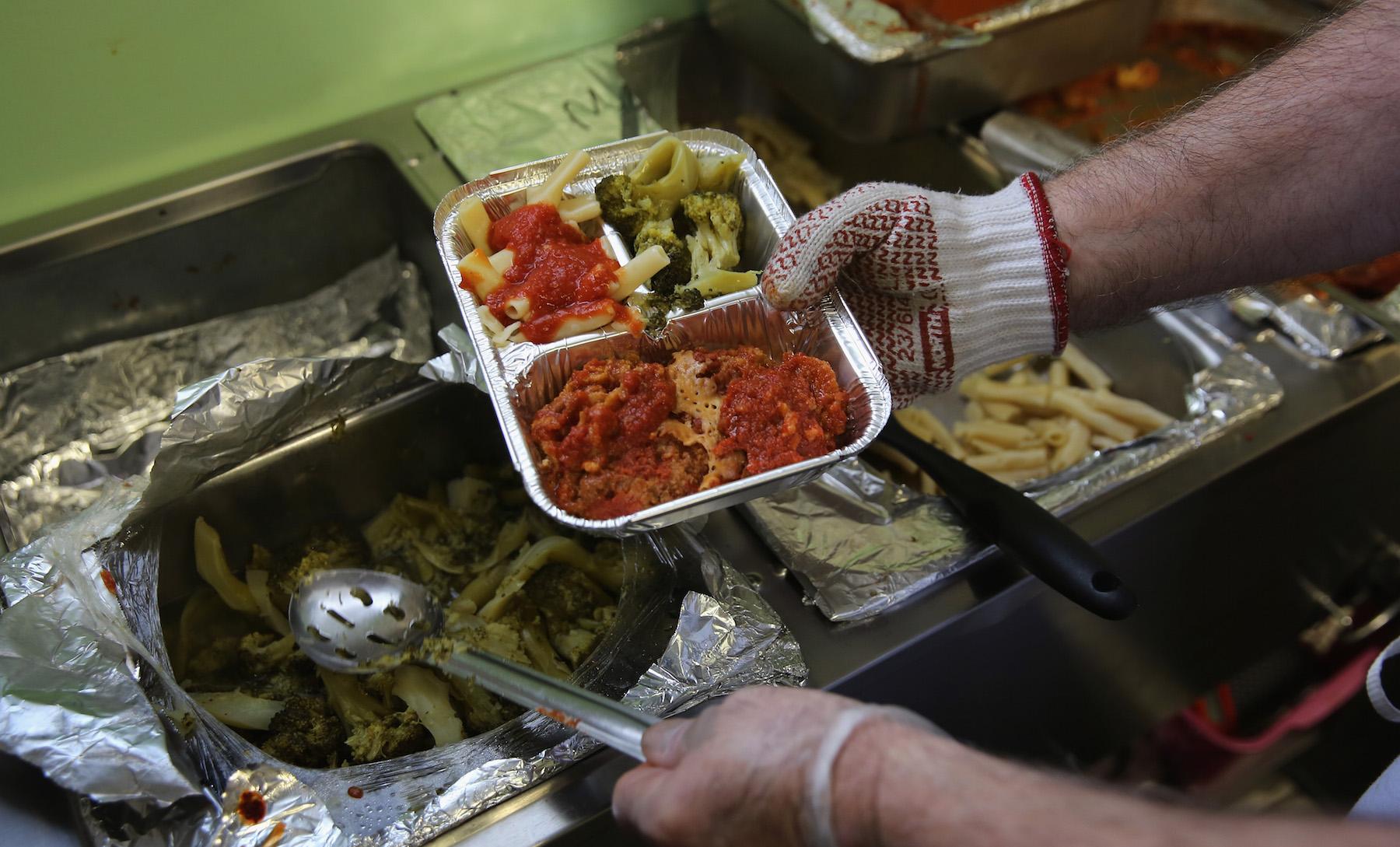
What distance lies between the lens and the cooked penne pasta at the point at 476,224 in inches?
66.4

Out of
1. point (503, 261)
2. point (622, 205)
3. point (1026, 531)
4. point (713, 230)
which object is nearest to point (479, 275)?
point (503, 261)

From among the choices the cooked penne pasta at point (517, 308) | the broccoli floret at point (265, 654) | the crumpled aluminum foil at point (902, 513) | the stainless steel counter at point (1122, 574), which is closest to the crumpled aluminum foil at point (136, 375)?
the stainless steel counter at point (1122, 574)

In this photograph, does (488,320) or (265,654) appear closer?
(488,320)

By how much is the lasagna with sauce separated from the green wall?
58.2 inches

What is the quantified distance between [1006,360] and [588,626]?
0.98 metres

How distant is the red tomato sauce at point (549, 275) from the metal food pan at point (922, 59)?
109 centimetres

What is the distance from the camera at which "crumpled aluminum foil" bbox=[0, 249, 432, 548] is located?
2.05m

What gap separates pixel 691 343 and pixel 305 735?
958mm

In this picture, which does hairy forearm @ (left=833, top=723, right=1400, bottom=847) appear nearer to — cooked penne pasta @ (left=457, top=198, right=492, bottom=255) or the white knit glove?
the white knit glove

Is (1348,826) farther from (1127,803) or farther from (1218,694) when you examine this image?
(1218,694)

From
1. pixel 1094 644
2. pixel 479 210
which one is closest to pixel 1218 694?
pixel 1094 644

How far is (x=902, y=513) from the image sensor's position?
1.86 metres

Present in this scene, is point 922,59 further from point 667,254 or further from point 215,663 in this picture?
point 215,663

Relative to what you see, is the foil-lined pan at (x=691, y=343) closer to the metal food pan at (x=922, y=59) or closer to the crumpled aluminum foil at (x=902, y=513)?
the crumpled aluminum foil at (x=902, y=513)
